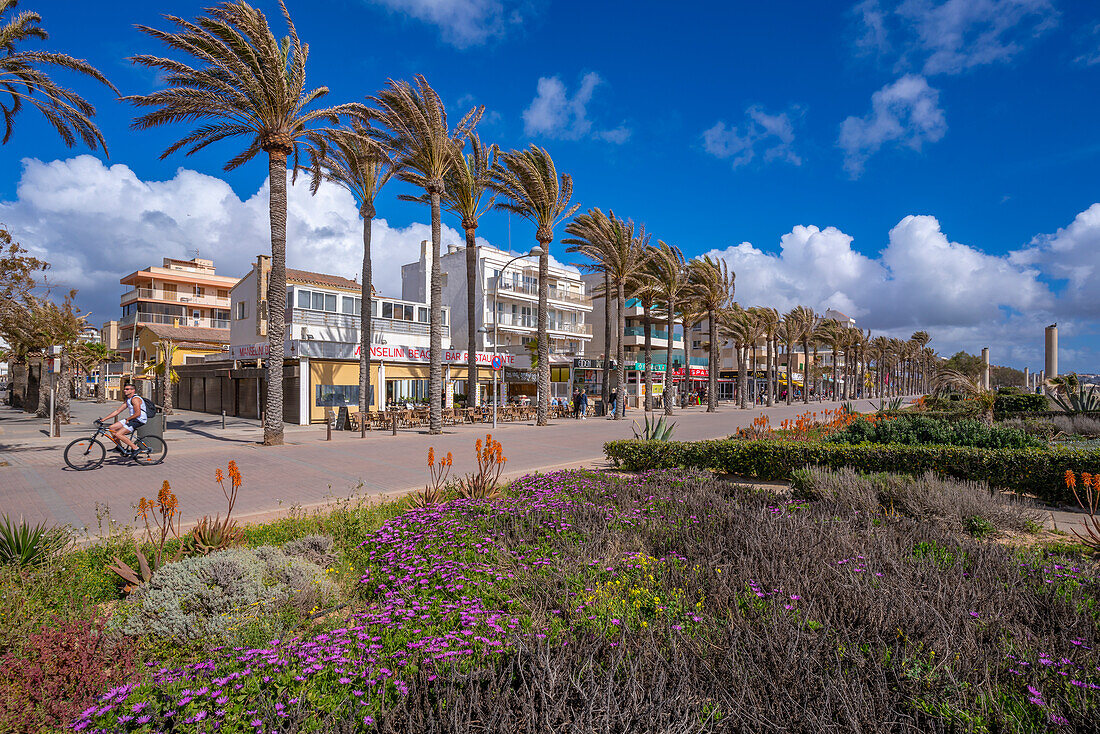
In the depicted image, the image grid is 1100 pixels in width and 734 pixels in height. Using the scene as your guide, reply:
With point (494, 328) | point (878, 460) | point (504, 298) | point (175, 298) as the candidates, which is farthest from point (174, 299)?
point (878, 460)

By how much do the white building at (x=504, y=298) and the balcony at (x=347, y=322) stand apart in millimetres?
9506

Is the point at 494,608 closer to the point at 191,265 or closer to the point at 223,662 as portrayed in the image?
the point at 223,662

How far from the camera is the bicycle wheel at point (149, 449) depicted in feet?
42.6

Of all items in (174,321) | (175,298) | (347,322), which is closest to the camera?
(347,322)

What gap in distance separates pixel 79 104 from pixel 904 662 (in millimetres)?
19362

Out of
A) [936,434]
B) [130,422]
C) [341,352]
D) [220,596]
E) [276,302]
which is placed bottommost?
[220,596]

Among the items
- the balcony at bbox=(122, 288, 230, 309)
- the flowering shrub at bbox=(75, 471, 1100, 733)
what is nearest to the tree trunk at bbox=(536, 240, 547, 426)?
the flowering shrub at bbox=(75, 471, 1100, 733)

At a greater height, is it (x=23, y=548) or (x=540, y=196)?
(x=540, y=196)

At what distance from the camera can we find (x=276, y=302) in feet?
60.4

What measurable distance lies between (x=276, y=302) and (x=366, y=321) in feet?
27.1

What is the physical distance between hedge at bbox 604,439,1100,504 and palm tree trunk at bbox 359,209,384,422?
17.8m

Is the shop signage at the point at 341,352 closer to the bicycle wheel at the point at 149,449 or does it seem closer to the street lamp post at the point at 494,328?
the street lamp post at the point at 494,328

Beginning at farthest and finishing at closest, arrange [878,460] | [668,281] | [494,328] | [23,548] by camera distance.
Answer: [494,328], [668,281], [878,460], [23,548]

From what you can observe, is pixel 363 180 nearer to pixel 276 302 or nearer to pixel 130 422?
pixel 276 302
